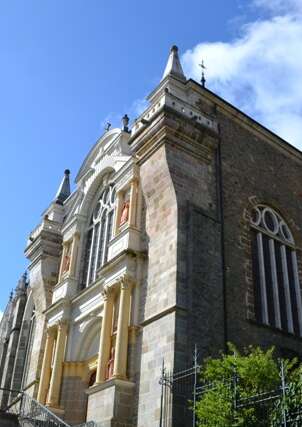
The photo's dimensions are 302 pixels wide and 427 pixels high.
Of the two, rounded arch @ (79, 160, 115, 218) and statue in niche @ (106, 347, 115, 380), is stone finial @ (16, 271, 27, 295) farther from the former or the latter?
statue in niche @ (106, 347, 115, 380)

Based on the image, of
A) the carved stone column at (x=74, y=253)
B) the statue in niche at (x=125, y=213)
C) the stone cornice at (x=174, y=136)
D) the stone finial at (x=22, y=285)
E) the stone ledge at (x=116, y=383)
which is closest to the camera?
the stone ledge at (x=116, y=383)

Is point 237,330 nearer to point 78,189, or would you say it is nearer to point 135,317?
point 135,317

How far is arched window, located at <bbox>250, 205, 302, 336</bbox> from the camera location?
16.5 metres

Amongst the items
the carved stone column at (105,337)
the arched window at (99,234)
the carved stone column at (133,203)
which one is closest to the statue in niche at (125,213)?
the carved stone column at (133,203)

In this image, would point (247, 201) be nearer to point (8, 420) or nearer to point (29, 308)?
point (8, 420)

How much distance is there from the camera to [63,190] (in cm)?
2520

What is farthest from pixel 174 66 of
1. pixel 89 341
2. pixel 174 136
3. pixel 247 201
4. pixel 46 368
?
pixel 46 368

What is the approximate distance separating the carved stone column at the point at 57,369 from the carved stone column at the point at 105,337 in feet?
10.1

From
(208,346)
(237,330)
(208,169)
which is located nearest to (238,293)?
(237,330)

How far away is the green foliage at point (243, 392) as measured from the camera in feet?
30.0

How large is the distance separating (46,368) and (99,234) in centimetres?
486

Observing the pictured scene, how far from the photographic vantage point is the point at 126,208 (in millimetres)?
17594

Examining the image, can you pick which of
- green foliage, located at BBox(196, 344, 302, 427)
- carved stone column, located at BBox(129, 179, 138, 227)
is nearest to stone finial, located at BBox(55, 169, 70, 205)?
carved stone column, located at BBox(129, 179, 138, 227)

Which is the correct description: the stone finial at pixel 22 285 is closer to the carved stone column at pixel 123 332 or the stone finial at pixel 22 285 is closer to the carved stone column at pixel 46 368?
the carved stone column at pixel 46 368
